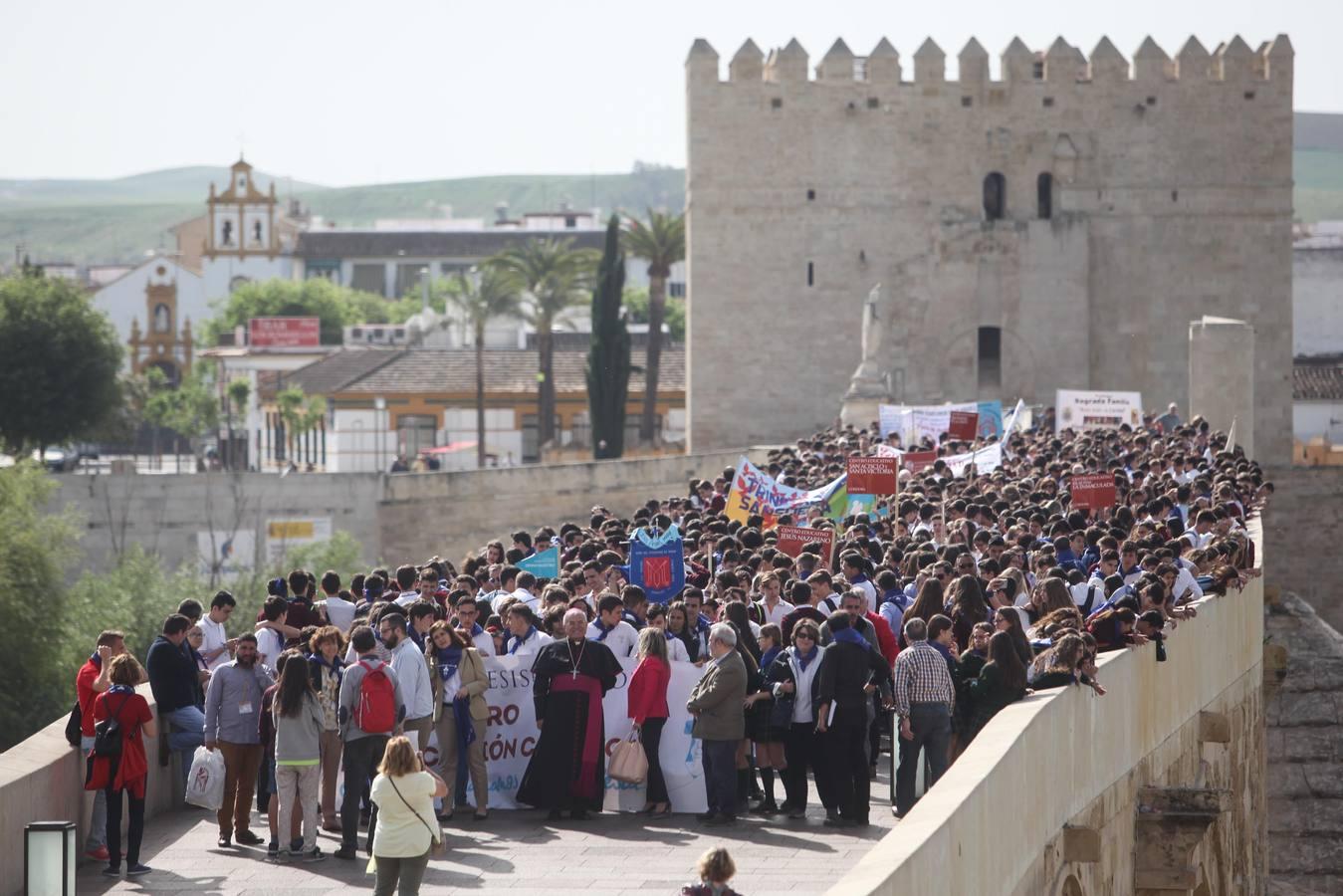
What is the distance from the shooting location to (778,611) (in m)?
13.3

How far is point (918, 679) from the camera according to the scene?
11.4 m

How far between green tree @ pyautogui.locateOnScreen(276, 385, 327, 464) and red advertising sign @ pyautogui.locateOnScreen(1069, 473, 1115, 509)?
50.0m

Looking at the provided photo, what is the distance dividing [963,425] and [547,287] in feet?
108

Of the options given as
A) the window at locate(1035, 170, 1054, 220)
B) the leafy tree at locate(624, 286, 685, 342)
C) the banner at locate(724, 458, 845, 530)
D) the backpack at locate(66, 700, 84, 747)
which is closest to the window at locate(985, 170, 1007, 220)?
the window at locate(1035, 170, 1054, 220)

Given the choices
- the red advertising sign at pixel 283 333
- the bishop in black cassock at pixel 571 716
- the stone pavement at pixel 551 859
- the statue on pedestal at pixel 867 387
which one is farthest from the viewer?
the red advertising sign at pixel 283 333

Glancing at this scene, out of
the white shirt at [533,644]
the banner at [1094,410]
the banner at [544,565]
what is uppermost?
the banner at [1094,410]

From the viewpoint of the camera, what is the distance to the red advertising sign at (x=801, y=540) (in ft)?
55.5

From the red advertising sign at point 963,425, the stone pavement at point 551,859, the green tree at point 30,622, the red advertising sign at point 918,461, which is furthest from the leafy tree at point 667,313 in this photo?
the stone pavement at point 551,859

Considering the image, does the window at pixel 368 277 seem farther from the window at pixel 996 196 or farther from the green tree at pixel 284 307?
the window at pixel 996 196

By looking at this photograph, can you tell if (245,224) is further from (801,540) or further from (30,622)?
(801,540)

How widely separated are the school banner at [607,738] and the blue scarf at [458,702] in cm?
19

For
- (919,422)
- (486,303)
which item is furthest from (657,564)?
(486,303)

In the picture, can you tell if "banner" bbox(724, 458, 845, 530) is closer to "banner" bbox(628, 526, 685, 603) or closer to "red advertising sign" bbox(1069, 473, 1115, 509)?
"red advertising sign" bbox(1069, 473, 1115, 509)

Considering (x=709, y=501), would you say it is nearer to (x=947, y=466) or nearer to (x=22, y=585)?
(x=947, y=466)
